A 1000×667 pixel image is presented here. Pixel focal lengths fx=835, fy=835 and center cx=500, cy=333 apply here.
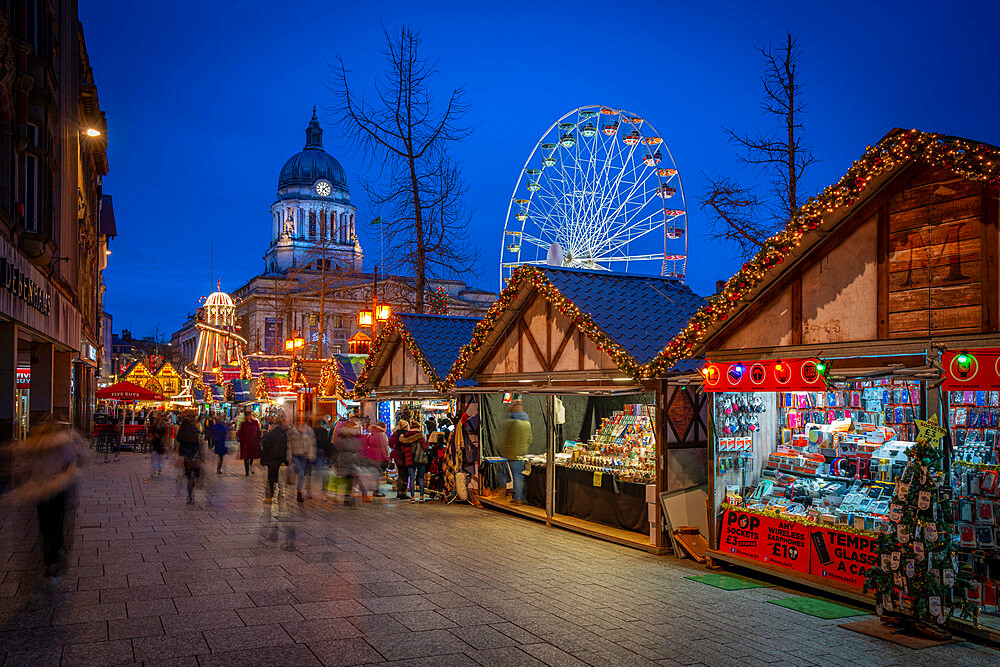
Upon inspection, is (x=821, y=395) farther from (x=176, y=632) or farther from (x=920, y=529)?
(x=176, y=632)

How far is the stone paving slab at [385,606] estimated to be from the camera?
22.4ft

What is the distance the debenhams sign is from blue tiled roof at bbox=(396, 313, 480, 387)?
7722 millimetres

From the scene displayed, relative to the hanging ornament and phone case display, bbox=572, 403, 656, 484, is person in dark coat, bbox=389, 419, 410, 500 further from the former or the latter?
the hanging ornament

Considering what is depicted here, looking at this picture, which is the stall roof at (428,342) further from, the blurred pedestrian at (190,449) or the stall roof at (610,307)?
→ the blurred pedestrian at (190,449)

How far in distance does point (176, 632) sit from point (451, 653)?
8.02ft

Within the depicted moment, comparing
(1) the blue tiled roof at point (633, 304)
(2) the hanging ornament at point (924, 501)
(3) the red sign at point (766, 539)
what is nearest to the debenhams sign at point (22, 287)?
(1) the blue tiled roof at point (633, 304)

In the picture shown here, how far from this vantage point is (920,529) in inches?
299

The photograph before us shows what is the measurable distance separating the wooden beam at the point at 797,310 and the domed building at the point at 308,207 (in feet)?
275

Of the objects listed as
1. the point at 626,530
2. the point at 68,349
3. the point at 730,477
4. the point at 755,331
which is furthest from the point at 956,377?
the point at 68,349

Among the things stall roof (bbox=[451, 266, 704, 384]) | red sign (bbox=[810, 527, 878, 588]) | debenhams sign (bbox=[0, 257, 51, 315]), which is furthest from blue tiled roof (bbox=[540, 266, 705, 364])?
debenhams sign (bbox=[0, 257, 51, 315])

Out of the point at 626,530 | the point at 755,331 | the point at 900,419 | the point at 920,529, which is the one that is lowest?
the point at 626,530

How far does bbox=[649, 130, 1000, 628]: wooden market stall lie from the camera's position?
7.86m

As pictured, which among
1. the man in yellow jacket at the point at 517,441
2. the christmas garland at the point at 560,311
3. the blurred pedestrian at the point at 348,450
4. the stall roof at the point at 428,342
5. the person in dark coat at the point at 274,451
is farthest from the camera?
the stall roof at the point at 428,342

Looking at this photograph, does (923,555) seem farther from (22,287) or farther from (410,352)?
(22,287)
